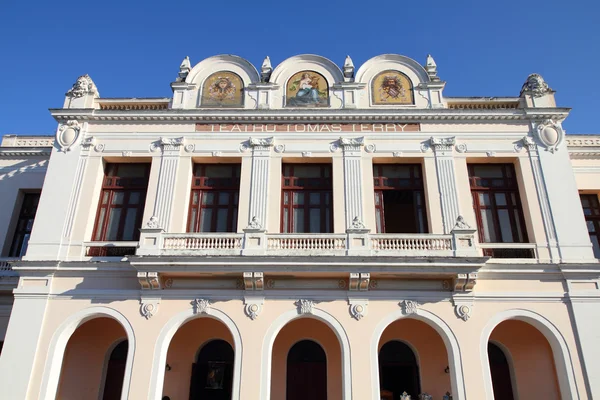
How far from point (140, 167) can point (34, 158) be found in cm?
541

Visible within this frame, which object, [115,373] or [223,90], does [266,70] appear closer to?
[223,90]

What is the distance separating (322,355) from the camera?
50.7 feet

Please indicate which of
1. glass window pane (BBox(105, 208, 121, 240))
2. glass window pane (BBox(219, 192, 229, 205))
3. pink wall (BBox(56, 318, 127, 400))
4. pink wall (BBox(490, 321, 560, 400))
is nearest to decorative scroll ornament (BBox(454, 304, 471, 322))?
pink wall (BBox(490, 321, 560, 400))

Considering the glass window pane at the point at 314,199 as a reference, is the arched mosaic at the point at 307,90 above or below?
above

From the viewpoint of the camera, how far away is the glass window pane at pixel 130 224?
1619 centimetres

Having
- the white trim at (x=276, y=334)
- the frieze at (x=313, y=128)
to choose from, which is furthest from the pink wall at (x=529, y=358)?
the frieze at (x=313, y=128)

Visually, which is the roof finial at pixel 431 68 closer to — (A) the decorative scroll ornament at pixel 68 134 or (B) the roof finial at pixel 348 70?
(B) the roof finial at pixel 348 70

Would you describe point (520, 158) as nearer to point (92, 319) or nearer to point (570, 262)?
point (570, 262)

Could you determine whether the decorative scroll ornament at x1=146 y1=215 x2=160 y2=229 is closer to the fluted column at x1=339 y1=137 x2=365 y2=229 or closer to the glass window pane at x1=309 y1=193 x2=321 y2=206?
the glass window pane at x1=309 y1=193 x2=321 y2=206

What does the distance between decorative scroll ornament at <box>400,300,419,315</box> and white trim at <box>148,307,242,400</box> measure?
16.1 ft

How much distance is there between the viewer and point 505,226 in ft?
52.7

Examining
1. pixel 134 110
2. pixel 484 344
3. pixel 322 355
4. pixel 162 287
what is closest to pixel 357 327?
pixel 322 355

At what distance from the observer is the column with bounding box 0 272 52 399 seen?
13.5 metres

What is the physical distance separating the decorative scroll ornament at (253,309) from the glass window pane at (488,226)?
A: 7.91m
